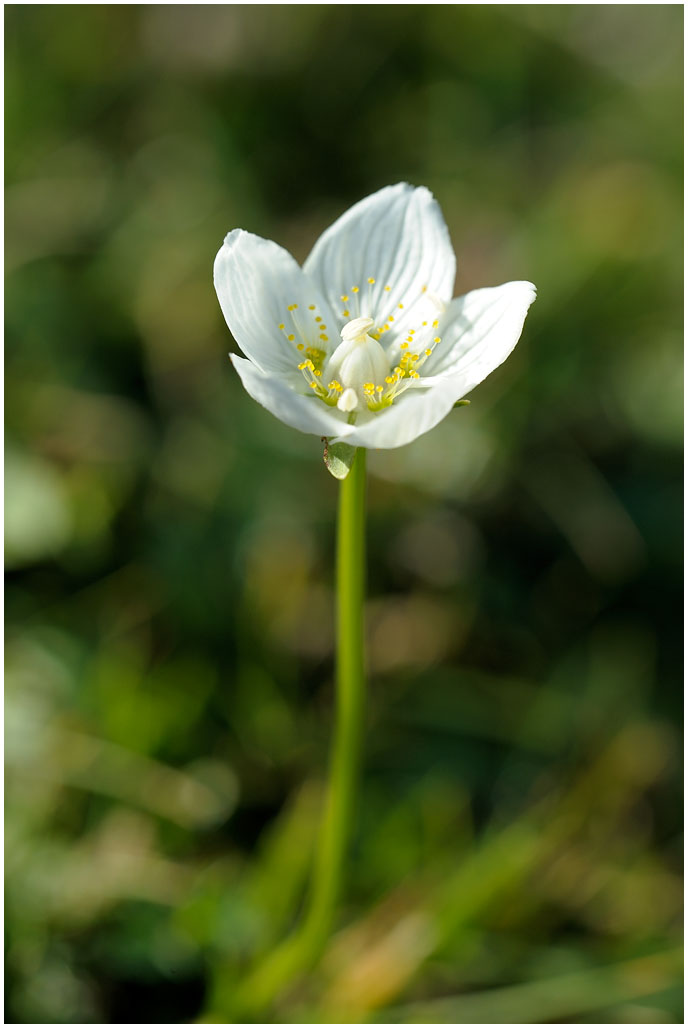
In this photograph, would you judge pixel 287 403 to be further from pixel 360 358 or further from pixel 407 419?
pixel 360 358

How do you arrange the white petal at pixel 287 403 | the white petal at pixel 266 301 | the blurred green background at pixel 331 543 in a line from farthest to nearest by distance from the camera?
1. the blurred green background at pixel 331 543
2. the white petal at pixel 266 301
3. the white petal at pixel 287 403

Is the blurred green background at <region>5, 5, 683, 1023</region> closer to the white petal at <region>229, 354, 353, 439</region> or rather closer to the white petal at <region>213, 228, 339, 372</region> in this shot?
the white petal at <region>213, 228, 339, 372</region>

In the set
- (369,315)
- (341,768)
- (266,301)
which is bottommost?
(341,768)

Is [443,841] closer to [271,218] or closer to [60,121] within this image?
[271,218]

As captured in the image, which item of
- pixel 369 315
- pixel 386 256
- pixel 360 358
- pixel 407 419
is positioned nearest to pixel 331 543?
pixel 369 315

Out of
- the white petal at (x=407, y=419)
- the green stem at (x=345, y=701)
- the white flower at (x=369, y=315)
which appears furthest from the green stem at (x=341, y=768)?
the white flower at (x=369, y=315)

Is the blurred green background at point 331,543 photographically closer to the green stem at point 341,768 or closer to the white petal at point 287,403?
the green stem at point 341,768

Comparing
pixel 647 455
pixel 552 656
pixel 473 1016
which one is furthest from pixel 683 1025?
pixel 647 455
